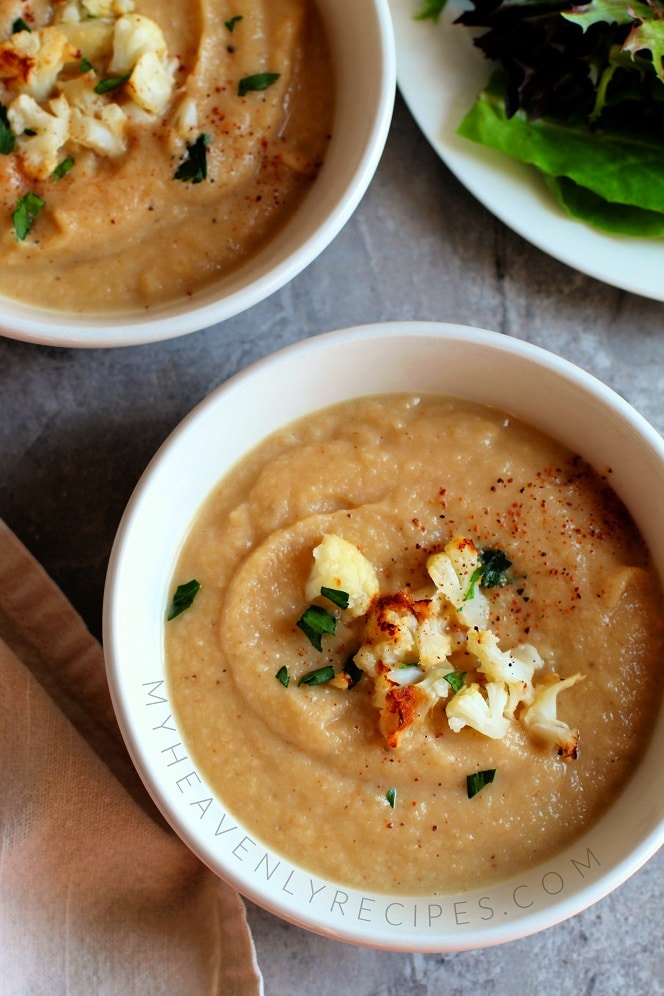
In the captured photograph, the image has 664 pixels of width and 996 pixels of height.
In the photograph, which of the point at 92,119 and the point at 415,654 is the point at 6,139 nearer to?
the point at 92,119

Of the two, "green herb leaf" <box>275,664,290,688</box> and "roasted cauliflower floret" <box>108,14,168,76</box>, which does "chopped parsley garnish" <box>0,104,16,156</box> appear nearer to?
"roasted cauliflower floret" <box>108,14,168,76</box>

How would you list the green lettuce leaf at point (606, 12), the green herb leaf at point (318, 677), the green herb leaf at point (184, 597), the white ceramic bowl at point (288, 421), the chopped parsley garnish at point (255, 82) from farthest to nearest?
1. the green lettuce leaf at point (606, 12)
2. the chopped parsley garnish at point (255, 82)
3. the green herb leaf at point (184, 597)
4. the green herb leaf at point (318, 677)
5. the white ceramic bowl at point (288, 421)

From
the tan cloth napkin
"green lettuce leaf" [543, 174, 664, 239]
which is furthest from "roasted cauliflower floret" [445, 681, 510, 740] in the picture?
"green lettuce leaf" [543, 174, 664, 239]

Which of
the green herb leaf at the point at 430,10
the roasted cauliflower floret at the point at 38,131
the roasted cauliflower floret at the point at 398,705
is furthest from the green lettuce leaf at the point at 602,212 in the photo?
the roasted cauliflower floret at the point at 398,705

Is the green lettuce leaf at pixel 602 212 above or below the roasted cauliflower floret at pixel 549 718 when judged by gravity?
above

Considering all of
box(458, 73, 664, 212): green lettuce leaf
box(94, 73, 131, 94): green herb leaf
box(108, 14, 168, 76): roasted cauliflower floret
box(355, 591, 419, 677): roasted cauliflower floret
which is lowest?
box(355, 591, 419, 677): roasted cauliflower floret

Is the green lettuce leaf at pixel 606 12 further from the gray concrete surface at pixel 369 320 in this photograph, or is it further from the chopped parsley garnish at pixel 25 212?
the chopped parsley garnish at pixel 25 212
